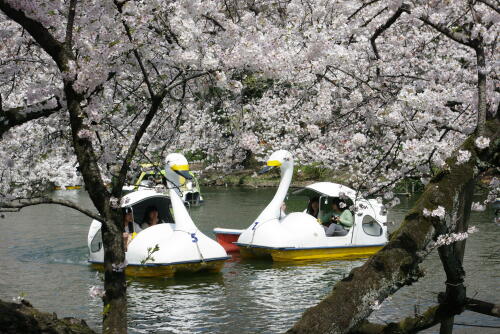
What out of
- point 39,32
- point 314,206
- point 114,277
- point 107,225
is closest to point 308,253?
point 314,206

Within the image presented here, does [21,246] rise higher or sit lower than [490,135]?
lower

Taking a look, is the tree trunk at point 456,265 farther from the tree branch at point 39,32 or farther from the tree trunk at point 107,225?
the tree branch at point 39,32

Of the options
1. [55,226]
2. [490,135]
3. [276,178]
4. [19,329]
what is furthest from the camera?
[276,178]

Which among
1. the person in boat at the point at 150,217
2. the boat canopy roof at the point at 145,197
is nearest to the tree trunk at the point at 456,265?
the boat canopy roof at the point at 145,197

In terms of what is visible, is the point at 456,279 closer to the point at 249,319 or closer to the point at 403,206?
the point at 249,319

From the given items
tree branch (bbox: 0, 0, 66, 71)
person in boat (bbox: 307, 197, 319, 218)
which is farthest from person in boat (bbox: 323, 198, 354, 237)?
tree branch (bbox: 0, 0, 66, 71)

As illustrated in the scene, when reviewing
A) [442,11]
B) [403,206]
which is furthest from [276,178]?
[442,11]

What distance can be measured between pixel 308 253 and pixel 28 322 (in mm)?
10413

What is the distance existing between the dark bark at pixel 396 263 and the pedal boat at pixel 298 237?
8339 millimetres

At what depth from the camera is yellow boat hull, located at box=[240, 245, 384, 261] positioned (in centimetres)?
1470

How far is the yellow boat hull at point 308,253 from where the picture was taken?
48.2 feet

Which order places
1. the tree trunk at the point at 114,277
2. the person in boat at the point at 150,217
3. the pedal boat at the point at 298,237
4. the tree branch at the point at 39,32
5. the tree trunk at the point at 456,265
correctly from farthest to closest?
the pedal boat at the point at 298,237 < the person in boat at the point at 150,217 < the tree trunk at the point at 456,265 < the tree trunk at the point at 114,277 < the tree branch at the point at 39,32

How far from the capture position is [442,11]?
6.90 m

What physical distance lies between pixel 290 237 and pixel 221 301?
146 inches
